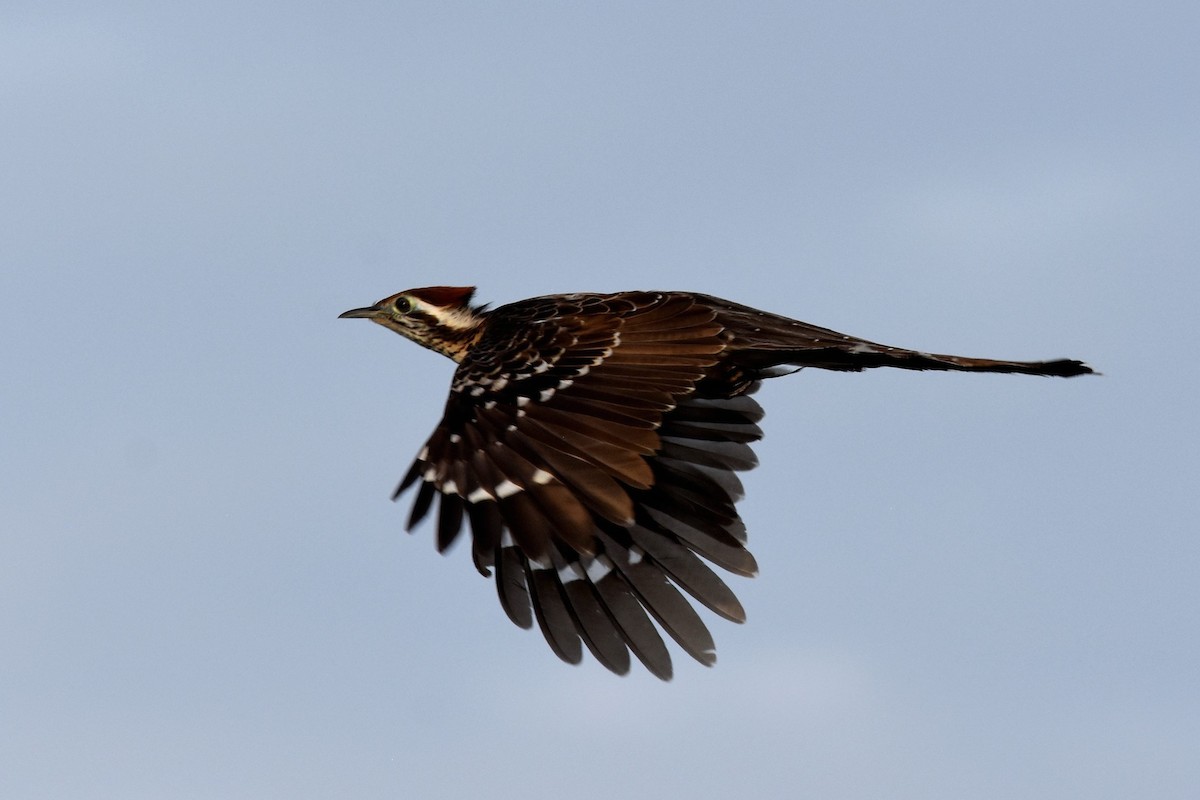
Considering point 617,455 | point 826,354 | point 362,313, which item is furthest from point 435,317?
point 617,455

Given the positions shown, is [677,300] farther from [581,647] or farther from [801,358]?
[581,647]

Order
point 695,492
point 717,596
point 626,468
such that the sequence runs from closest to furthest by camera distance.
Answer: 1. point 626,468
2. point 717,596
3. point 695,492

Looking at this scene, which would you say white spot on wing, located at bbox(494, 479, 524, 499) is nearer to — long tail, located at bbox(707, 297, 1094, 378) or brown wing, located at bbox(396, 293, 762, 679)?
brown wing, located at bbox(396, 293, 762, 679)

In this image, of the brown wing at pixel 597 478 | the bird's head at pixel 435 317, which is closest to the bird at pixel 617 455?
the brown wing at pixel 597 478

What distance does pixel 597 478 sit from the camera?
32.8ft

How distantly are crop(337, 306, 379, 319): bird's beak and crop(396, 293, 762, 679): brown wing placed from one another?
2680mm

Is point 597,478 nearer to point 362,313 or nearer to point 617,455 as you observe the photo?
point 617,455

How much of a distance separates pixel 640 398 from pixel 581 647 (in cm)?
162

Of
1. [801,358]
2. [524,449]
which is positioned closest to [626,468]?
[524,449]

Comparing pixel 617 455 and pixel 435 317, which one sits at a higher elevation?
pixel 435 317

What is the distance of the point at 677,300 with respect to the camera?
38.9 ft

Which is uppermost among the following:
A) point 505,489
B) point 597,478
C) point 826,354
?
point 826,354

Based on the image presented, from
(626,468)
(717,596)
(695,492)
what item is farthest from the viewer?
(695,492)

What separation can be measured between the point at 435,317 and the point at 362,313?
0.81m
